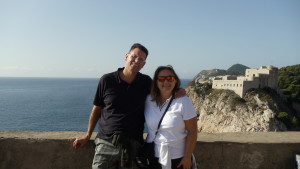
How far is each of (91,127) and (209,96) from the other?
53623mm

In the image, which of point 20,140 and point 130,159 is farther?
point 20,140

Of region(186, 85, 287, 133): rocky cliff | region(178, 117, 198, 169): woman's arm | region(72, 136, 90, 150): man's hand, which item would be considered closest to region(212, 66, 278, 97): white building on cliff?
region(186, 85, 287, 133): rocky cliff

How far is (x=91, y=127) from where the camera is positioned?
116 inches

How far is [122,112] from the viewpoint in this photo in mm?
2645

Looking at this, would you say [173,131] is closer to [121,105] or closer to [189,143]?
[189,143]

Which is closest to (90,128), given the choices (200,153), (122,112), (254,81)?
(122,112)

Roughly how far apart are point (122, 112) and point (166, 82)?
1.79 ft

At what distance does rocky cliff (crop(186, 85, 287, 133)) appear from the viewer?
43094 mm

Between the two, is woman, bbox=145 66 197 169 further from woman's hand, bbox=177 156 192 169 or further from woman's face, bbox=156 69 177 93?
→ woman's face, bbox=156 69 177 93

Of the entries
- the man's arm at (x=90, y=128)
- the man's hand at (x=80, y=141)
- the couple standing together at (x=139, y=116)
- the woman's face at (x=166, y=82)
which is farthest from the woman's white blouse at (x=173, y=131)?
the man's hand at (x=80, y=141)

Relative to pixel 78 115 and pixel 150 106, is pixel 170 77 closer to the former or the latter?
pixel 150 106

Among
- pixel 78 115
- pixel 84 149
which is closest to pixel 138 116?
pixel 84 149

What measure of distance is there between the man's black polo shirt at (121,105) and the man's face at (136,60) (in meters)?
0.14

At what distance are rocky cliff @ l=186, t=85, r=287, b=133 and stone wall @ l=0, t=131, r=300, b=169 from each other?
4292cm
